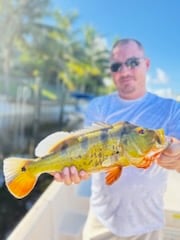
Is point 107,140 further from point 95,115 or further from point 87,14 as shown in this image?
point 87,14

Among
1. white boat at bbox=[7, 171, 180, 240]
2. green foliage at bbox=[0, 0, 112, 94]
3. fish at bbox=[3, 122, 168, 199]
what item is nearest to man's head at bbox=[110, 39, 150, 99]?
fish at bbox=[3, 122, 168, 199]

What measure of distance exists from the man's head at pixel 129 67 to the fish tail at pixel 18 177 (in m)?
0.34

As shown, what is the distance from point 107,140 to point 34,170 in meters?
0.15

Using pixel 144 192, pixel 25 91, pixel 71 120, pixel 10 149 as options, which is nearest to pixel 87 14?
pixel 144 192

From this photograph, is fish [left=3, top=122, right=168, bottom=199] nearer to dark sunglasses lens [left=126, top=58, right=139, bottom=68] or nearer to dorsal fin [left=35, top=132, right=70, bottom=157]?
dorsal fin [left=35, top=132, right=70, bottom=157]

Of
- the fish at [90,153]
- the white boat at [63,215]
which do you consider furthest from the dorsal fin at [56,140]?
the white boat at [63,215]

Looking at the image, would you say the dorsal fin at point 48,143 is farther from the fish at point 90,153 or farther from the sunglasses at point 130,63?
the sunglasses at point 130,63

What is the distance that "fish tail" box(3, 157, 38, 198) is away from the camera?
656mm

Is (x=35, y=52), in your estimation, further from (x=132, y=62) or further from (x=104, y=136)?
(x=104, y=136)

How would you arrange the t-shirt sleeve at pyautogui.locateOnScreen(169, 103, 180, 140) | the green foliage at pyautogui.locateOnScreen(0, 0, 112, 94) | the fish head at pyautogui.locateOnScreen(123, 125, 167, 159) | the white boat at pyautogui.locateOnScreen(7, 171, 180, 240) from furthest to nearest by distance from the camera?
1. the green foliage at pyautogui.locateOnScreen(0, 0, 112, 94)
2. the white boat at pyautogui.locateOnScreen(7, 171, 180, 240)
3. the t-shirt sleeve at pyautogui.locateOnScreen(169, 103, 180, 140)
4. the fish head at pyautogui.locateOnScreen(123, 125, 167, 159)

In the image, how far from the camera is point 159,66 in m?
0.98

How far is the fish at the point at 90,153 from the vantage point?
65 centimetres

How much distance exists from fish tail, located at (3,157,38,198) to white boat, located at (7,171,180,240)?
0.41m

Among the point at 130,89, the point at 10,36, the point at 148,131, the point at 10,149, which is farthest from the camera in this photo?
the point at 10,36
